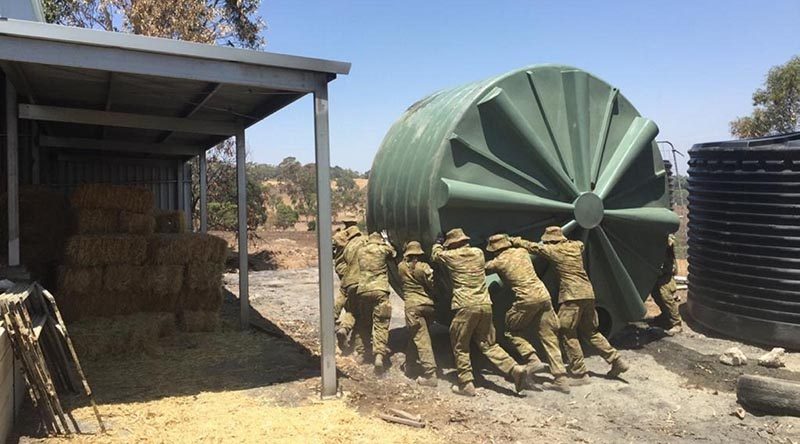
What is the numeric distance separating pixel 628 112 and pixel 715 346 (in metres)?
3.70

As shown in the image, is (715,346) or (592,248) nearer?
(592,248)

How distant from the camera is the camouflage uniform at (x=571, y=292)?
747 cm

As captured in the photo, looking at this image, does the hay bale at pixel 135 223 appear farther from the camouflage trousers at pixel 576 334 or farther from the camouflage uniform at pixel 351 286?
the camouflage trousers at pixel 576 334

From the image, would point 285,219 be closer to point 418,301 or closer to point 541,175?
point 541,175

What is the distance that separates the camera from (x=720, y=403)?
6.64 metres

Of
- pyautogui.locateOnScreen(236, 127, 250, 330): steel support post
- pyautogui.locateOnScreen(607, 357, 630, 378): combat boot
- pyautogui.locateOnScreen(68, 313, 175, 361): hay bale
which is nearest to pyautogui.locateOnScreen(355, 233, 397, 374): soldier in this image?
pyautogui.locateOnScreen(236, 127, 250, 330): steel support post

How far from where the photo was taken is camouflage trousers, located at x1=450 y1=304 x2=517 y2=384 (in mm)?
6883

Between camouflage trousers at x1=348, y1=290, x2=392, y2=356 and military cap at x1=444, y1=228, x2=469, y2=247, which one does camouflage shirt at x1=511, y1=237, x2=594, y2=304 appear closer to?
military cap at x1=444, y1=228, x2=469, y2=247

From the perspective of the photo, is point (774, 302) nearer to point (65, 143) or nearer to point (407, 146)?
point (407, 146)

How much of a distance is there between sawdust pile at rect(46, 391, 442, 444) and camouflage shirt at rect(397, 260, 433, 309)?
5.57ft

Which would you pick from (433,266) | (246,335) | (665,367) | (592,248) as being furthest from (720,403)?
(246,335)

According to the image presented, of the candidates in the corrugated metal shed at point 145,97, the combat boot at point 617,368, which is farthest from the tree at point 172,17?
the combat boot at point 617,368

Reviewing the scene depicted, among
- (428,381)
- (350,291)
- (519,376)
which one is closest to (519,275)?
(519,376)

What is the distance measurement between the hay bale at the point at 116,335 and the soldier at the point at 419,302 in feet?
12.2
